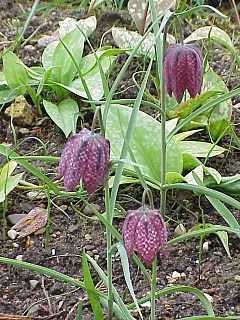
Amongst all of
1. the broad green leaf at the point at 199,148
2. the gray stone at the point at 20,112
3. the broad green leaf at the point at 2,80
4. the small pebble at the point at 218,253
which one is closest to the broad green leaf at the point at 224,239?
the small pebble at the point at 218,253

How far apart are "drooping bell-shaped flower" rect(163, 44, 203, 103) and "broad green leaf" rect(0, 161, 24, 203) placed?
0.57 m

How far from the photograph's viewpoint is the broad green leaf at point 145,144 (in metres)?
1.66

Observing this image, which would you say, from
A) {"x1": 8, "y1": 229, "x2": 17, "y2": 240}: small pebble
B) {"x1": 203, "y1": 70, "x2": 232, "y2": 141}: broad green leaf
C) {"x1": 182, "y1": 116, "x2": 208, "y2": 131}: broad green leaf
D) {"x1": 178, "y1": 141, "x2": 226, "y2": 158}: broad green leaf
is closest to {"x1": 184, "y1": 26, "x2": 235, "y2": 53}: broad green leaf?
{"x1": 203, "y1": 70, "x2": 232, "y2": 141}: broad green leaf

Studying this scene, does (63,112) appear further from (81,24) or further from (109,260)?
(109,260)

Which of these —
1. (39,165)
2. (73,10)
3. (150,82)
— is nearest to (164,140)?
(39,165)

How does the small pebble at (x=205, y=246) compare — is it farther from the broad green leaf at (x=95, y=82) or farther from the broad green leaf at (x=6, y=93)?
the broad green leaf at (x=6, y=93)

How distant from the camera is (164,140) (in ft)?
3.99

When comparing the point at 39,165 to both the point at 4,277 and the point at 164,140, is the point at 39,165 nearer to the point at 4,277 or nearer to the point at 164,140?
the point at 4,277

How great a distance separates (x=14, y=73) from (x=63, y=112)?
194 mm

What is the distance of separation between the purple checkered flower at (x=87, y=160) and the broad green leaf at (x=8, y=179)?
603 millimetres

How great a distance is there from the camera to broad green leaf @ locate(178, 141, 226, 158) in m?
1.77

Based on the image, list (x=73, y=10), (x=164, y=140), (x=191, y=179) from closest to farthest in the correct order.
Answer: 1. (x=164, y=140)
2. (x=191, y=179)
3. (x=73, y=10)

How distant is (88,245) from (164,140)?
0.48 metres

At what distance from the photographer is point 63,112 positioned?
1961 millimetres
